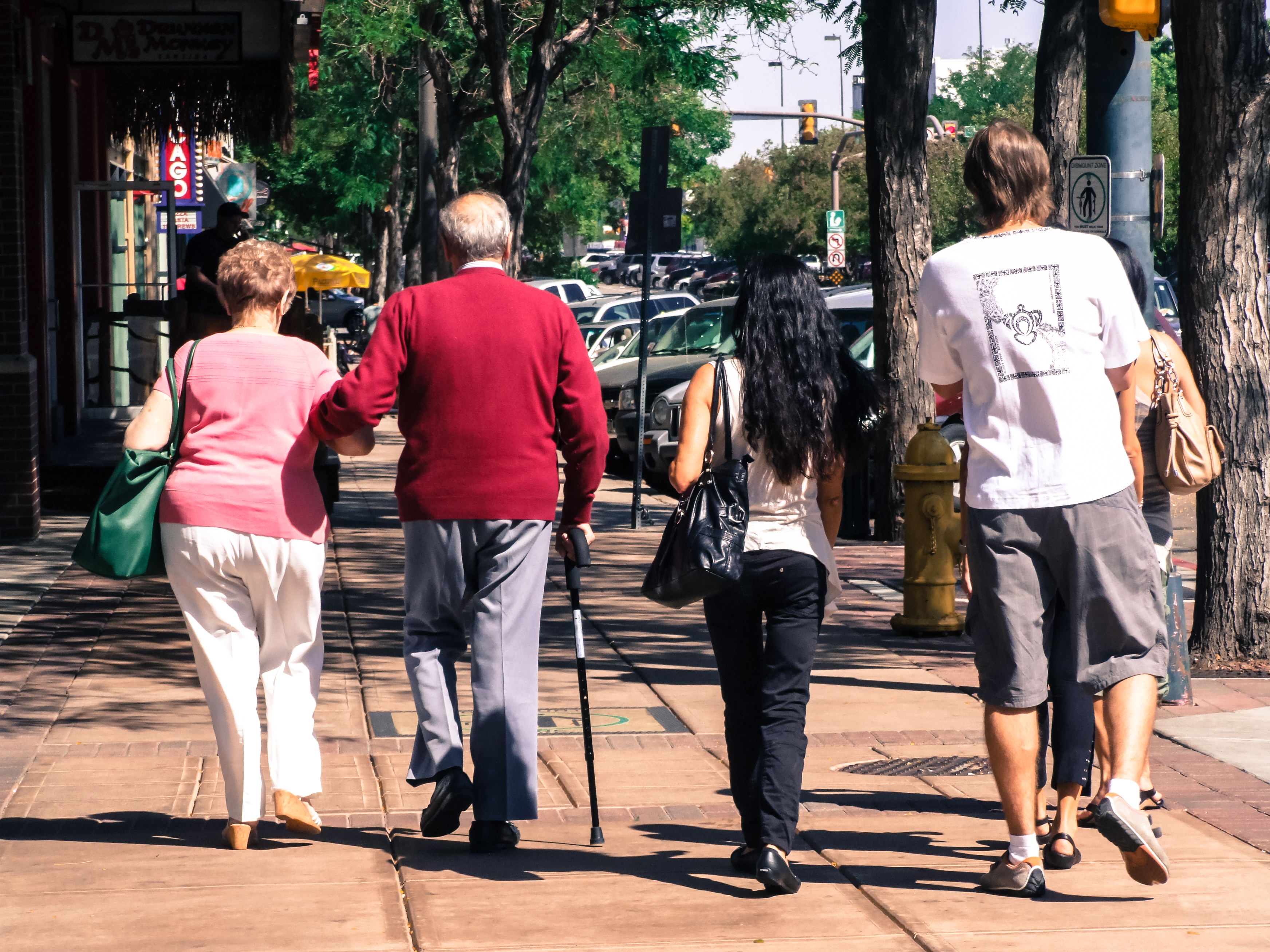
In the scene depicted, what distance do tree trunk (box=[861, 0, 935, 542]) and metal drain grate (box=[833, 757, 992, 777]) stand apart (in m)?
6.51

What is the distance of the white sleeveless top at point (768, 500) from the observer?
15.4ft

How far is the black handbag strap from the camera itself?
15.4 ft

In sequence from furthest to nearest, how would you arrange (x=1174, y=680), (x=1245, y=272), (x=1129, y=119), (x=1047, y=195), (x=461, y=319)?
(x=1129, y=119) < (x=1245, y=272) < (x=1174, y=680) < (x=461, y=319) < (x=1047, y=195)

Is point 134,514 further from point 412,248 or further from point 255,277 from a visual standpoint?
point 412,248

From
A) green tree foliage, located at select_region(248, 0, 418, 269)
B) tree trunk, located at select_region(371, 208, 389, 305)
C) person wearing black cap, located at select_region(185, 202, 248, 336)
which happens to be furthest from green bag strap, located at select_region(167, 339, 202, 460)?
tree trunk, located at select_region(371, 208, 389, 305)

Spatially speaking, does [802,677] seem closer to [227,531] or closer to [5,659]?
[227,531]

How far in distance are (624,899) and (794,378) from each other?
1.47 m

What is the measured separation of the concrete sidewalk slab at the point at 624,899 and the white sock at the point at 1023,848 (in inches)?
15.7

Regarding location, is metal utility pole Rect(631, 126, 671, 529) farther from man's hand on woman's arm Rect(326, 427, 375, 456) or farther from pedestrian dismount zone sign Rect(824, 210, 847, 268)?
pedestrian dismount zone sign Rect(824, 210, 847, 268)

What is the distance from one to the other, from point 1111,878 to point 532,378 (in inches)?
84.4

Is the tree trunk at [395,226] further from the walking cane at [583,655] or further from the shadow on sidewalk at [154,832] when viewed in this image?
the walking cane at [583,655]

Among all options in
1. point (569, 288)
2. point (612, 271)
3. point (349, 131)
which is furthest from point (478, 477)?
point (612, 271)

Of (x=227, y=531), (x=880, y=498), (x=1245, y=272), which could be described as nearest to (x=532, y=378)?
(x=227, y=531)

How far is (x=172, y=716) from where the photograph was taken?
693 cm
